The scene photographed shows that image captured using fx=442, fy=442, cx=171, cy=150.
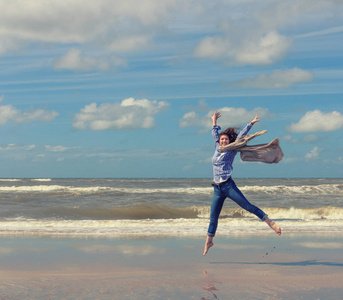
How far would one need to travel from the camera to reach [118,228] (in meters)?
12.1

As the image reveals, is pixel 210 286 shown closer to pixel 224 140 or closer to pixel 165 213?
pixel 224 140

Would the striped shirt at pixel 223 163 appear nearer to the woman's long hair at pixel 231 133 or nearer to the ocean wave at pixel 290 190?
the woman's long hair at pixel 231 133

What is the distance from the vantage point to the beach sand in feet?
17.2

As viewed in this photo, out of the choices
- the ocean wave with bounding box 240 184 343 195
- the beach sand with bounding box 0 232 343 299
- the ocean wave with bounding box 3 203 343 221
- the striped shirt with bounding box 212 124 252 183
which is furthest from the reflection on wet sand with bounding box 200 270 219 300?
the ocean wave with bounding box 240 184 343 195

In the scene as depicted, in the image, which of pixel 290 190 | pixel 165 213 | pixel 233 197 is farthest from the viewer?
pixel 290 190

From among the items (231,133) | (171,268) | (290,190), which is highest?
(231,133)

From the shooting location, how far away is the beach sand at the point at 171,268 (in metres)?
5.24

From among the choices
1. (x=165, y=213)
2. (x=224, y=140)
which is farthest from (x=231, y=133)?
(x=165, y=213)

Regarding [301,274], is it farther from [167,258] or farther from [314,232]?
[314,232]

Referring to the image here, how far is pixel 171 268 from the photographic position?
6.75m

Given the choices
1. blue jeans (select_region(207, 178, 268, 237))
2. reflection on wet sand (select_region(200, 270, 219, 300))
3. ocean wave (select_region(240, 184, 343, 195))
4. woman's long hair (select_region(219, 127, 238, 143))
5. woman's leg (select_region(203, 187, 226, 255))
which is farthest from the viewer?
ocean wave (select_region(240, 184, 343, 195))

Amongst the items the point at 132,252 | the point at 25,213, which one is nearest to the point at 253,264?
the point at 132,252

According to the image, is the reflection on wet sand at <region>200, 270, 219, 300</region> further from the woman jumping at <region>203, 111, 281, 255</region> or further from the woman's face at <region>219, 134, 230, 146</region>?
the woman's face at <region>219, 134, 230, 146</region>

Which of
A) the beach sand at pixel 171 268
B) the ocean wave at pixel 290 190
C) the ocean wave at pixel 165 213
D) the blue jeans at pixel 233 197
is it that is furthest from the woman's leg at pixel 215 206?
the ocean wave at pixel 290 190
